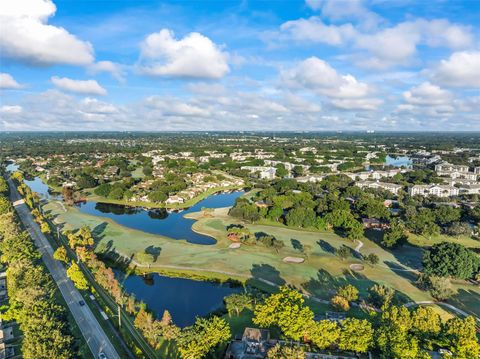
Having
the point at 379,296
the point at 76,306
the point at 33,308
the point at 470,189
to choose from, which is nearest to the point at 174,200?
the point at 76,306

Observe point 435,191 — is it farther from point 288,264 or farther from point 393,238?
point 288,264

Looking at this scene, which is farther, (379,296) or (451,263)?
(451,263)

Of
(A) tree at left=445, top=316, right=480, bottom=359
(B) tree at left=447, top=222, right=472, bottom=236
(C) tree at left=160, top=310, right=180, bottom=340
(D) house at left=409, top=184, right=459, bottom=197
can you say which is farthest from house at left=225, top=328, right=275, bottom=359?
(D) house at left=409, top=184, right=459, bottom=197

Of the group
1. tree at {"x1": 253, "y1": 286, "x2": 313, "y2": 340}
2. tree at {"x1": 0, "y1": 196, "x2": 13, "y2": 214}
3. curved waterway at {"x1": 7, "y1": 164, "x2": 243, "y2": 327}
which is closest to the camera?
tree at {"x1": 253, "y1": 286, "x2": 313, "y2": 340}

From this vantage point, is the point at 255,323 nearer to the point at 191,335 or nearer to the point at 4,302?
the point at 191,335

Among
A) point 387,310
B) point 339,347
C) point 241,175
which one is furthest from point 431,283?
point 241,175

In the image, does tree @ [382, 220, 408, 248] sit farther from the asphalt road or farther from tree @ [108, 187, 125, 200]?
tree @ [108, 187, 125, 200]

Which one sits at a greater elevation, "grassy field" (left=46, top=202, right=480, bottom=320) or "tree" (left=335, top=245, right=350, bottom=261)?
"tree" (left=335, top=245, right=350, bottom=261)
